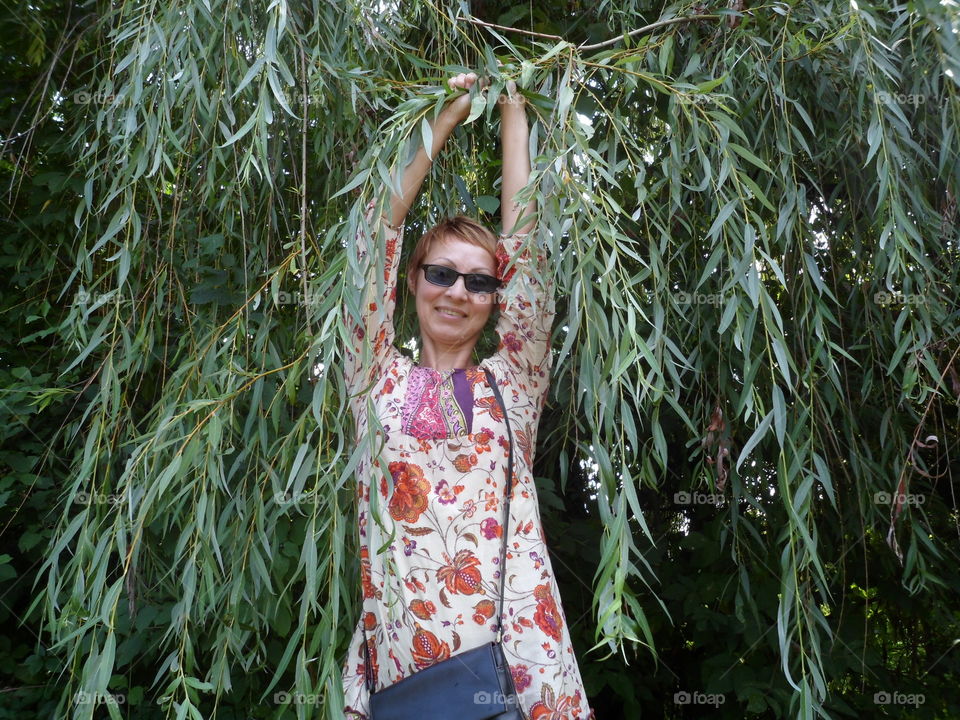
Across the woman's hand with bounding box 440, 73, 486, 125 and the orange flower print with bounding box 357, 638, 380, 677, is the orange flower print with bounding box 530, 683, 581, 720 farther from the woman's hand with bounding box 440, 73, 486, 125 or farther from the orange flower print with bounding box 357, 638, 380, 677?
the woman's hand with bounding box 440, 73, 486, 125

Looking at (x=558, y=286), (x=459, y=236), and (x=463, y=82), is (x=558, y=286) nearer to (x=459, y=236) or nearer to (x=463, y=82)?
(x=459, y=236)

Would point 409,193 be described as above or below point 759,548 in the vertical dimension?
above

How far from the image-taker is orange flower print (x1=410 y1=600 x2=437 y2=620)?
129 cm

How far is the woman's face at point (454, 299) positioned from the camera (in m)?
1.44

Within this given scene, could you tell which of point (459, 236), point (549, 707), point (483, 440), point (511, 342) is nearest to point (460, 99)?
point (459, 236)

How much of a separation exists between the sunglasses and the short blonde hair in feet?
0.11

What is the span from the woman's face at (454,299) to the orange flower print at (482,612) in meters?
0.41

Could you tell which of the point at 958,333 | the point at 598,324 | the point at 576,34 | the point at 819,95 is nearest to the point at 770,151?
the point at 819,95

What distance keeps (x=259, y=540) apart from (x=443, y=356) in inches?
15.7

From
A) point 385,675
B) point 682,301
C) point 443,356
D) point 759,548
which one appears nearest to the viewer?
point 385,675

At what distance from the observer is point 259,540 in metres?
1.38

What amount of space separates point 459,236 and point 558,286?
8.1 inches

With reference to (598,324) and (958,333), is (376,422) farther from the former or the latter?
(958,333)

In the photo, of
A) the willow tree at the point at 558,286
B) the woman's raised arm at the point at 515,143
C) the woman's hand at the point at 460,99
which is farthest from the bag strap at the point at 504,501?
the woman's hand at the point at 460,99
